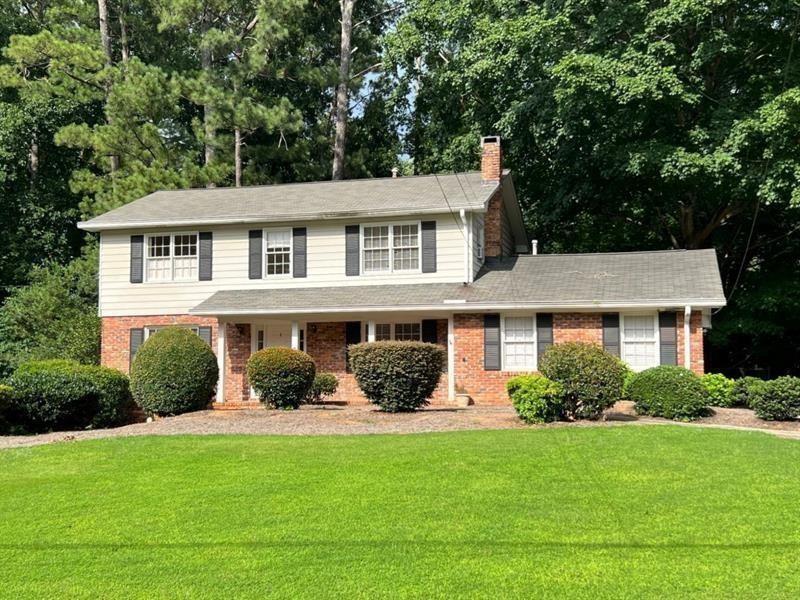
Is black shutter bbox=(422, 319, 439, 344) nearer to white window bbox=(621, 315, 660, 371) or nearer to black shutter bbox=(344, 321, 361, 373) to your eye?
black shutter bbox=(344, 321, 361, 373)

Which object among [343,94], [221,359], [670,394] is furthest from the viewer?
[343,94]

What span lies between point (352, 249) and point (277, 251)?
2202 millimetres

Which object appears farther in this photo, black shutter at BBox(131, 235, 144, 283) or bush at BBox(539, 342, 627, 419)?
black shutter at BBox(131, 235, 144, 283)

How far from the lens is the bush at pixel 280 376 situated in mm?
15875

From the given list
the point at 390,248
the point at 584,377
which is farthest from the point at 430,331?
the point at 584,377

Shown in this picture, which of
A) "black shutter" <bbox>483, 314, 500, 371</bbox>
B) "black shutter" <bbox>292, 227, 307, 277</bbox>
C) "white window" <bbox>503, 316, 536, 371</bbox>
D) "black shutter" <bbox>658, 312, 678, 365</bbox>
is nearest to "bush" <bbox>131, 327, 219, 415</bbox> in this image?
"black shutter" <bbox>292, 227, 307, 277</bbox>

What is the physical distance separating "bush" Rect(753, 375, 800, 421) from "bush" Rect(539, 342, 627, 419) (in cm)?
308

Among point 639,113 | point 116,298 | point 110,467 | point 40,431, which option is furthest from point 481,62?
point 110,467

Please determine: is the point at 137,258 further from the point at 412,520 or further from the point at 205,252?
the point at 412,520

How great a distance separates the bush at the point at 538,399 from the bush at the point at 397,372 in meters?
2.32

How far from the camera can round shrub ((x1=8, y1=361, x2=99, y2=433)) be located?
14781 millimetres

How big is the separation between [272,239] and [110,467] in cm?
1162

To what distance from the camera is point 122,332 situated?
21.1 m

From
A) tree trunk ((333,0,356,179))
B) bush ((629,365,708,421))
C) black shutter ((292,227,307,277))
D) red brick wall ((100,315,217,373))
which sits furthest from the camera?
tree trunk ((333,0,356,179))
